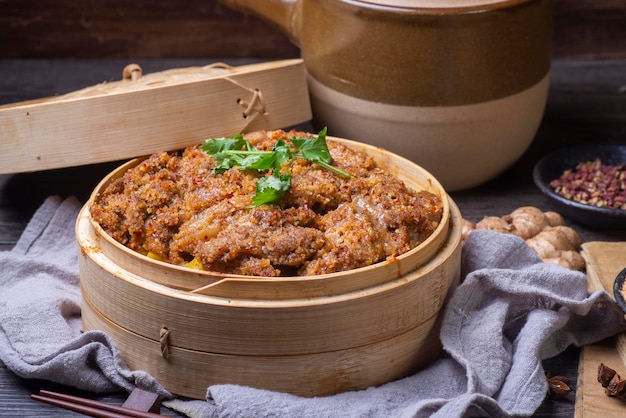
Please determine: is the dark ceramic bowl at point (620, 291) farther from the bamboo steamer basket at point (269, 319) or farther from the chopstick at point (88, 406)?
the chopstick at point (88, 406)

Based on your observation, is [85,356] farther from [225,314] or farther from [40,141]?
[40,141]

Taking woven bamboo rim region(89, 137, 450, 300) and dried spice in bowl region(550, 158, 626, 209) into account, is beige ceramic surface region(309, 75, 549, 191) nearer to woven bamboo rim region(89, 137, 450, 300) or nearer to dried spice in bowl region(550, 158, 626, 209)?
dried spice in bowl region(550, 158, 626, 209)

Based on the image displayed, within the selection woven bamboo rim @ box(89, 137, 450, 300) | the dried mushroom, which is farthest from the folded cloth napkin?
the dried mushroom

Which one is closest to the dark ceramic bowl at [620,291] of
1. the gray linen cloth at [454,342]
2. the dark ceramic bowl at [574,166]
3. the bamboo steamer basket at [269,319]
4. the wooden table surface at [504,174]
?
the gray linen cloth at [454,342]

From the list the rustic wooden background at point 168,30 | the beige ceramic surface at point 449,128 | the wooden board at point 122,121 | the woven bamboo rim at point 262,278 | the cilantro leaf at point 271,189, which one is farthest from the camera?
the rustic wooden background at point 168,30

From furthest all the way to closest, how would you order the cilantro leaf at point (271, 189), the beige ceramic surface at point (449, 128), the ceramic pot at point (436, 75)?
the beige ceramic surface at point (449, 128)
the ceramic pot at point (436, 75)
the cilantro leaf at point (271, 189)

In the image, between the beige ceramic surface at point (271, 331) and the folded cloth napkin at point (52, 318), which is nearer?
the beige ceramic surface at point (271, 331)

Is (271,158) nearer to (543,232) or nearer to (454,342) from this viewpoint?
(454,342)

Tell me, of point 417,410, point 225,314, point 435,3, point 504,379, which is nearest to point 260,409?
point 225,314

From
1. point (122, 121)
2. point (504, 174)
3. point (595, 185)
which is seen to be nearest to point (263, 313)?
point (122, 121)
